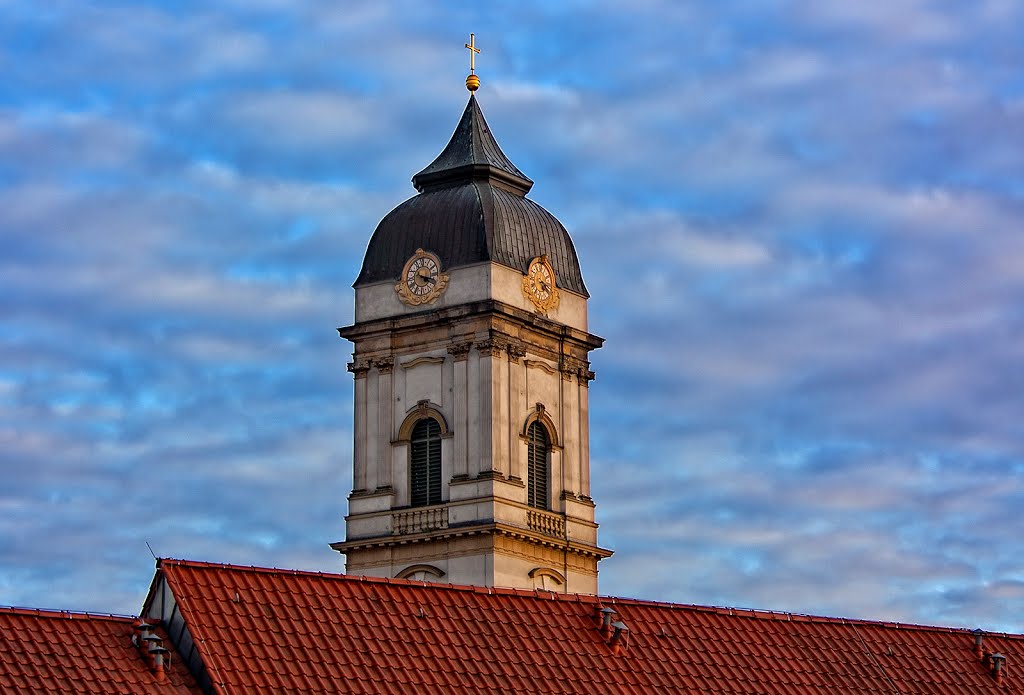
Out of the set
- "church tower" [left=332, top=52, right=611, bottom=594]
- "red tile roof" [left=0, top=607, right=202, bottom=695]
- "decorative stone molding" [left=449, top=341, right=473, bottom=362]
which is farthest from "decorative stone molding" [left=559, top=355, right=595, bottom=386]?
"red tile roof" [left=0, top=607, right=202, bottom=695]

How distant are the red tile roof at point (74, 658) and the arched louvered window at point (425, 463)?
140 feet

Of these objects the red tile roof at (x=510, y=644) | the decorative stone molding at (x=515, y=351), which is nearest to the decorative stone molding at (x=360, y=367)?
the decorative stone molding at (x=515, y=351)

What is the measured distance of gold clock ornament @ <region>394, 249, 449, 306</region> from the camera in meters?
100

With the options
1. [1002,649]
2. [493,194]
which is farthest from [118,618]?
[493,194]

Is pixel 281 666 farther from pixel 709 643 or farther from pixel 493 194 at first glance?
pixel 493 194

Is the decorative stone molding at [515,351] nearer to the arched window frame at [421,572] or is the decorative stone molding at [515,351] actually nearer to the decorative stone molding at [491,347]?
the decorative stone molding at [491,347]

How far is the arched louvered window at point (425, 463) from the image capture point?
98812 millimetres

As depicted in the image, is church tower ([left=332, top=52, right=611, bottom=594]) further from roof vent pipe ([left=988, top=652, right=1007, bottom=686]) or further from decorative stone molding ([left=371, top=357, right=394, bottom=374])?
roof vent pipe ([left=988, top=652, right=1007, bottom=686])

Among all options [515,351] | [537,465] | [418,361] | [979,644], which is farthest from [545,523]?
[979,644]

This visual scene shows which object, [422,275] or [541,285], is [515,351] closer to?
[541,285]

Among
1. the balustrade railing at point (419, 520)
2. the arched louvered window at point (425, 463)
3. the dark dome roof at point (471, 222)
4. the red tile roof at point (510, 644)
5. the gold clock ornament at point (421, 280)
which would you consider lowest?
the red tile roof at point (510, 644)

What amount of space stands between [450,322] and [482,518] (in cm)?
775

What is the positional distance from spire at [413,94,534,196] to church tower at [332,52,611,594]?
86mm

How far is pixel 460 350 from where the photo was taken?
9919 cm
